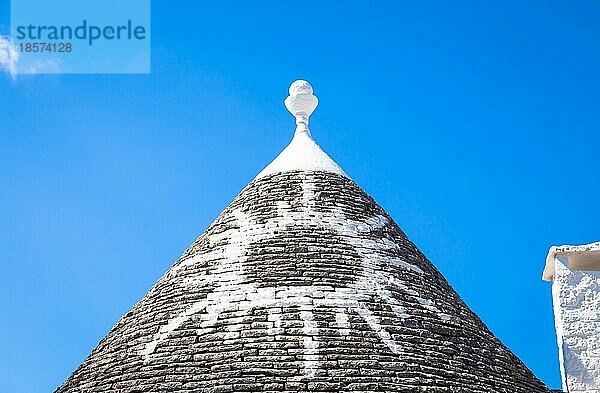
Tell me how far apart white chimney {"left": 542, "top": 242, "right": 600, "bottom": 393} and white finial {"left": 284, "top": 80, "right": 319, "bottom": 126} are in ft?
12.5

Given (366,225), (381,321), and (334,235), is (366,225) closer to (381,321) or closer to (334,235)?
(334,235)

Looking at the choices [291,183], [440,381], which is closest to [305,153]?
[291,183]

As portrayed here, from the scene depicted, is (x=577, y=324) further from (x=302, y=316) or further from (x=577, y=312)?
(x=302, y=316)

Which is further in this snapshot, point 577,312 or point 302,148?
point 577,312

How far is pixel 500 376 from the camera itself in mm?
9859

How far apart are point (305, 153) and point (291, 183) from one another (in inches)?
31.2

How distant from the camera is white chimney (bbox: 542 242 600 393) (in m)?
12.4

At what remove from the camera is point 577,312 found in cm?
1272

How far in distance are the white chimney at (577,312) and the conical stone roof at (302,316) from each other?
2.08 m

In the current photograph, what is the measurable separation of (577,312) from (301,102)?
4.66 meters

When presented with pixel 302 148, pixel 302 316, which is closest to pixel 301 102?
pixel 302 148

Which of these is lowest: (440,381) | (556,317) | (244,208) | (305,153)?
(440,381)

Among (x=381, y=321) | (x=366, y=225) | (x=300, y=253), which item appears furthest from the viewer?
(x=366, y=225)

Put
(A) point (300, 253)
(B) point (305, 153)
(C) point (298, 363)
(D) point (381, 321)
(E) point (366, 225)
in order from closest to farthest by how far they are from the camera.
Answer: (C) point (298, 363), (D) point (381, 321), (A) point (300, 253), (E) point (366, 225), (B) point (305, 153)
